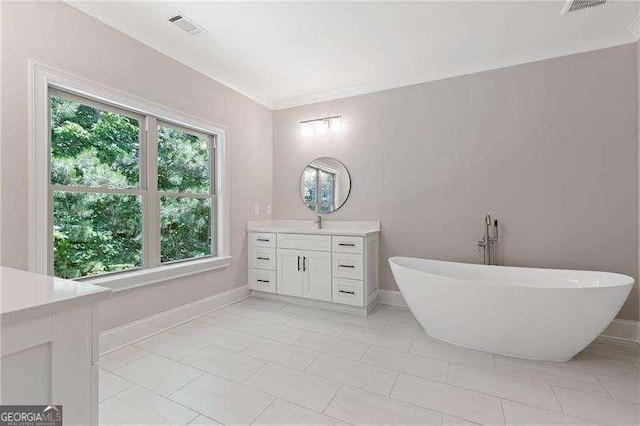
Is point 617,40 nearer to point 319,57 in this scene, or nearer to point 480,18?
point 480,18

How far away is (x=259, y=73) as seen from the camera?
10.8ft

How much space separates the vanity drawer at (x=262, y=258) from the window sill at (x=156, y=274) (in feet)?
1.28

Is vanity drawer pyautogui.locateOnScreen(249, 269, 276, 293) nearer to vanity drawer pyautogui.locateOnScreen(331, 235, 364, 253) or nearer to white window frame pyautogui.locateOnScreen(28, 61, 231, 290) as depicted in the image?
white window frame pyautogui.locateOnScreen(28, 61, 231, 290)

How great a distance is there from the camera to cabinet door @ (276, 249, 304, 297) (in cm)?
341

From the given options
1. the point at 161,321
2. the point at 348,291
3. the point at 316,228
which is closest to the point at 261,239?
the point at 316,228

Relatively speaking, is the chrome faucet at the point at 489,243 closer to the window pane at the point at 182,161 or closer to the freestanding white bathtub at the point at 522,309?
the freestanding white bathtub at the point at 522,309

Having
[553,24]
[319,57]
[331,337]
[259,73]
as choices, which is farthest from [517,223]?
[259,73]

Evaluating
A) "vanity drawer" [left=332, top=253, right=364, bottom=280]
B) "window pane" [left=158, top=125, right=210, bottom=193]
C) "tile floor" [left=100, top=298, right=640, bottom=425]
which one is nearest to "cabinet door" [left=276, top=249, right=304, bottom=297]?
"vanity drawer" [left=332, top=253, right=364, bottom=280]

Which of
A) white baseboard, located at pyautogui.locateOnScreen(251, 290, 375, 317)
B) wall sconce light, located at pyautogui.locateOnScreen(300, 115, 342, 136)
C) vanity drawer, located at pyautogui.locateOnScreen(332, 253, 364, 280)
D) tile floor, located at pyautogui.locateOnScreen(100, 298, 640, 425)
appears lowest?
tile floor, located at pyautogui.locateOnScreen(100, 298, 640, 425)

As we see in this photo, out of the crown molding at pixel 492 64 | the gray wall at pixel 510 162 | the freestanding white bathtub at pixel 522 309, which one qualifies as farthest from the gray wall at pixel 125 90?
the freestanding white bathtub at pixel 522 309

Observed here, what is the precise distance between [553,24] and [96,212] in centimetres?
402

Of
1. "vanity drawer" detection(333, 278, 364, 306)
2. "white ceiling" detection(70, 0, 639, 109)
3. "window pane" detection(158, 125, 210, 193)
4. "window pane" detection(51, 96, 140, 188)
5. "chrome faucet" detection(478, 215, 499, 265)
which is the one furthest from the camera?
"vanity drawer" detection(333, 278, 364, 306)

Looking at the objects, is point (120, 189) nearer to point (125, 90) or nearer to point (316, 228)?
point (125, 90)

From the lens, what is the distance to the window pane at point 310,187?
12.8ft
